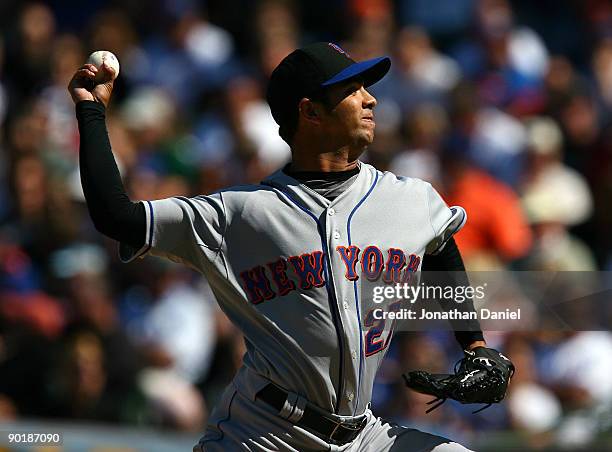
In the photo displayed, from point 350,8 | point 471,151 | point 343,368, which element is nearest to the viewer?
point 343,368

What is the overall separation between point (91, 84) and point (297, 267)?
84cm

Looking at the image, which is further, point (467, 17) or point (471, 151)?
point (467, 17)

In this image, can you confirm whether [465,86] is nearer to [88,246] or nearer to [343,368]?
[88,246]

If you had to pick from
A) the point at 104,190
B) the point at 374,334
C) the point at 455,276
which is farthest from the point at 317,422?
the point at 104,190

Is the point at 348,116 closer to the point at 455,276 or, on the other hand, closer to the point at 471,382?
the point at 455,276

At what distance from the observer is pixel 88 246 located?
8.24 metres

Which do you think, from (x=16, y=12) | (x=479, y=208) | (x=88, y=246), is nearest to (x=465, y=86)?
(x=479, y=208)

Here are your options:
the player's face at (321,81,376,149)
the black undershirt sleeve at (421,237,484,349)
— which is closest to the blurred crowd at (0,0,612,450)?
the black undershirt sleeve at (421,237,484,349)

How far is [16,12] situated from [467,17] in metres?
3.79

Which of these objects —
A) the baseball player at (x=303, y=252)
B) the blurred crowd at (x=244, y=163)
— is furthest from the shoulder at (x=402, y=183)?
Answer: the blurred crowd at (x=244, y=163)

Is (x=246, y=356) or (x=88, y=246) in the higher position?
Answer: (x=246, y=356)

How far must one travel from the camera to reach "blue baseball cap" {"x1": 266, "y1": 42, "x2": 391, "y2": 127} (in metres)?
4.00

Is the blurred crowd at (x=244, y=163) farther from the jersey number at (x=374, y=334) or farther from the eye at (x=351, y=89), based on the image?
the eye at (x=351, y=89)

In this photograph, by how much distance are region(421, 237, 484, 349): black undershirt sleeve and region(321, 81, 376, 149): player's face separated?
1.50 feet
